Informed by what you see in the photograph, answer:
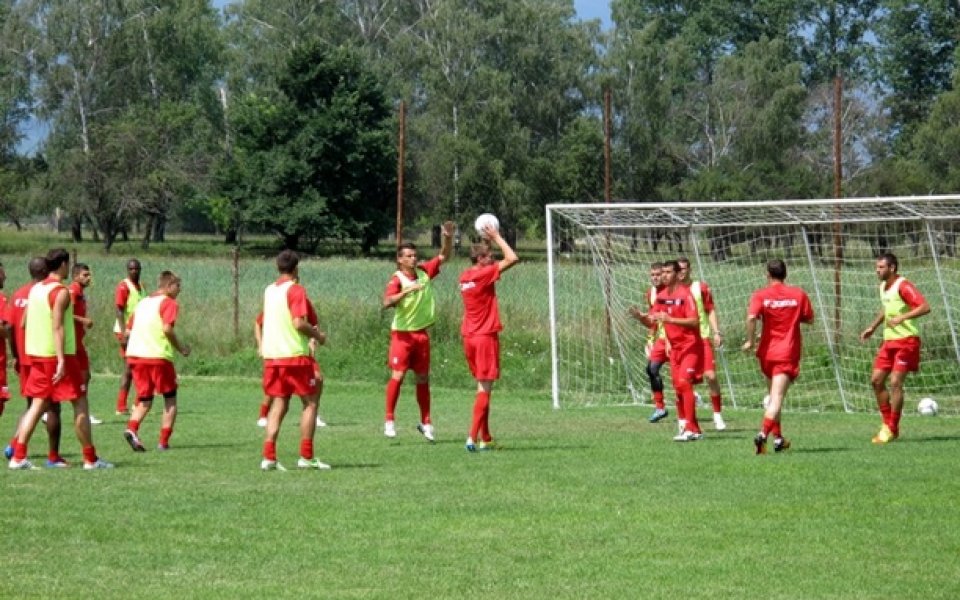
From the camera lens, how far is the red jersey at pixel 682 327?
16.9 m

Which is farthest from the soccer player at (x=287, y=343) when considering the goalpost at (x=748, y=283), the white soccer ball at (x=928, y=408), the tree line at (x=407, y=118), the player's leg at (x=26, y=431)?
the tree line at (x=407, y=118)

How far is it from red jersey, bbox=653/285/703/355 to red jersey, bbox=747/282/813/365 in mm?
1644

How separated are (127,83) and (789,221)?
63468mm

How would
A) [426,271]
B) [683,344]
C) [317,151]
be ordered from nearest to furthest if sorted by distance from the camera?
[426,271] < [683,344] < [317,151]

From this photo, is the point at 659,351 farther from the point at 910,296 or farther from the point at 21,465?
the point at 21,465

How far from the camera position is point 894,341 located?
54.5 ft

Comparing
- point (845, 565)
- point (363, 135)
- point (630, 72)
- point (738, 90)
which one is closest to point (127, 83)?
point (363, 135)

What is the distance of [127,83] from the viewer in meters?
80.5

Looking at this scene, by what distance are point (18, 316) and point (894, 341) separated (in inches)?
364

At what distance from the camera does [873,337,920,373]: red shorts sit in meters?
16.5

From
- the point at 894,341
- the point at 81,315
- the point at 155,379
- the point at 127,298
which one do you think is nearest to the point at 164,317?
the point at 155,379

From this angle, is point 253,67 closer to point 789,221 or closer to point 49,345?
point 789,221

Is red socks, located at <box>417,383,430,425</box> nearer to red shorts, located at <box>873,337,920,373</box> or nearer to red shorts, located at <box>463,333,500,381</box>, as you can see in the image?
red shorts, located at <box>463,333,500,381</box>

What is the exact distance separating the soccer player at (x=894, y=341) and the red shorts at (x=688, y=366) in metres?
1.78
